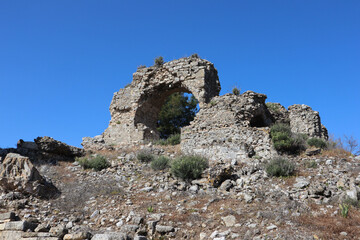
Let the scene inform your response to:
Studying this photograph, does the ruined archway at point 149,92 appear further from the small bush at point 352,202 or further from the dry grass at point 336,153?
the small bush at point 352,202

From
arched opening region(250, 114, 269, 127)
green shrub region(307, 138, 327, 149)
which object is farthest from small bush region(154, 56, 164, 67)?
green shrub region(307, 138, 327, 149)

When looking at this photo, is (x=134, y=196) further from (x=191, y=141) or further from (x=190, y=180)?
(x=191, y=141)

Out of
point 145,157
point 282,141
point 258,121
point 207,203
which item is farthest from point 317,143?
point 145,157

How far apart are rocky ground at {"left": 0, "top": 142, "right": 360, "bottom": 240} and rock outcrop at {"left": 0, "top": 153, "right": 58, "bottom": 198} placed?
0.27 metres

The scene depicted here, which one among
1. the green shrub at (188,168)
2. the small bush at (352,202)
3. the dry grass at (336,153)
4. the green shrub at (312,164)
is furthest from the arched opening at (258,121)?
the small bush at (352,202)

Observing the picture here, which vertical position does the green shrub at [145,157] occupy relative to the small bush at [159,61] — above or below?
below

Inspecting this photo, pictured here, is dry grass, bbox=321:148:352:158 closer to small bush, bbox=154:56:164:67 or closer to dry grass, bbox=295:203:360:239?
dry grass, bbox=295:203:360:239

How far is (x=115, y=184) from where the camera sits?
10.3 metres

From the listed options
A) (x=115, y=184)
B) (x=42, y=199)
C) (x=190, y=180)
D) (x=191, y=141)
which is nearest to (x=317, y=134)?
(x=191, y=141)

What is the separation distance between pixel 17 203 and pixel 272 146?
8.23 m

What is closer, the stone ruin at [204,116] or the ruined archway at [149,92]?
the stone ruin at [204,116]

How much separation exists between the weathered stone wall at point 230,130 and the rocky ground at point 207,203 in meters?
0.79

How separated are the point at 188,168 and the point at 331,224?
4.68m

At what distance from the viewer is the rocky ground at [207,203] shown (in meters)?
6.85
